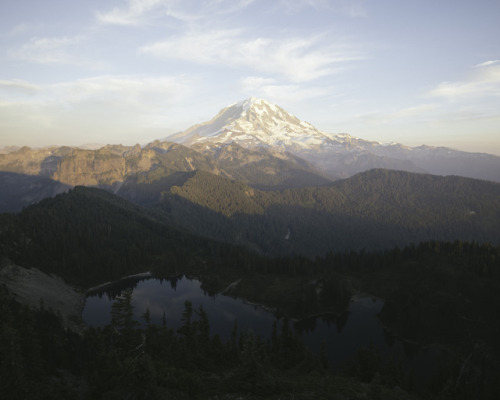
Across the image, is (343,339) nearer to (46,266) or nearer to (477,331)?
(477,331)

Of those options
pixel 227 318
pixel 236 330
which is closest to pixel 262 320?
pixel 227 318

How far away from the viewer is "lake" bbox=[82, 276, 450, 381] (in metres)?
102

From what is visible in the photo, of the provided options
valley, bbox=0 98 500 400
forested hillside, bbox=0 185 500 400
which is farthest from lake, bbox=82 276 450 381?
forested hillside, bbox=0 185 500 400

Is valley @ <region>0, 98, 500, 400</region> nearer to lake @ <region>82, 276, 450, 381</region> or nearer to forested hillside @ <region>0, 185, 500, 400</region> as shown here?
forested hillside @ <region>0, 185, 500, 400</region>

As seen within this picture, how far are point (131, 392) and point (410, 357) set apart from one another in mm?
100175

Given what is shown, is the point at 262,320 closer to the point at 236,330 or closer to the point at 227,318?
the point at 227,318

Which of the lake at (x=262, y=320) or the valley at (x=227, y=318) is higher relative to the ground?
the valley at (x=227, y=318)

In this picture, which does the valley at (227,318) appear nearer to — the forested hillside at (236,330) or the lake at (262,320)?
the forested hillside at (236,330)

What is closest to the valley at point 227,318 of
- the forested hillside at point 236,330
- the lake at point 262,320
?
the forested hillside at point 236,330

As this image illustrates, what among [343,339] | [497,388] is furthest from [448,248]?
[497,388]

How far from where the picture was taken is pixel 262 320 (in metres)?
123

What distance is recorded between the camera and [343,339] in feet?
362

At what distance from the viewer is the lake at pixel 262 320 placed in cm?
10150

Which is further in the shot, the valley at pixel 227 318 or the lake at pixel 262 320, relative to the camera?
the lake at pixel 262 320
